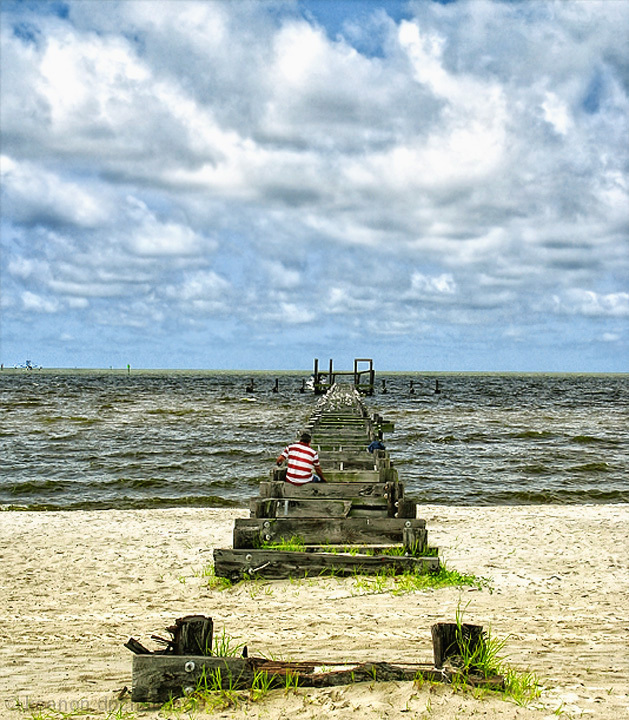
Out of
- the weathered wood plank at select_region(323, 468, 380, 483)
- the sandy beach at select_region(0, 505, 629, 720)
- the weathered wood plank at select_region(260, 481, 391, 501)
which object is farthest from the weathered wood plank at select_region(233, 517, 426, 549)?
the weathered wood plank at select_region(323, 468, 380, 483)

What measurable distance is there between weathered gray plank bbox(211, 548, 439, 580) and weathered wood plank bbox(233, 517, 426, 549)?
20.8 inches

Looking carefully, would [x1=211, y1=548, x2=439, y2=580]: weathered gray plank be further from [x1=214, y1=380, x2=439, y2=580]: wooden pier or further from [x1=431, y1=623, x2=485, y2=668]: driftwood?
[x1=431, y1=623, x2=485, y2=668]: driftwood

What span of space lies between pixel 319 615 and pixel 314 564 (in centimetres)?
120

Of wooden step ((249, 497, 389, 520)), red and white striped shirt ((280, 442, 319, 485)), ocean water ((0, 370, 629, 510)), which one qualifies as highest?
red and white striped shirt ((280, 442, 319, 485))

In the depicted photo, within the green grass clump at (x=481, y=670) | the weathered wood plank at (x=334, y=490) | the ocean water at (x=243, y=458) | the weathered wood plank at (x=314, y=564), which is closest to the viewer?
the green grass clump at (x=481, y=670)

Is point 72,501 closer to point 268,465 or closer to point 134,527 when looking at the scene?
point 134,527

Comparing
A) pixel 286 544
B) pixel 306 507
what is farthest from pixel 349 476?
pixel 286 544

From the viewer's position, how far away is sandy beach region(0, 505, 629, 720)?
4.48 meters

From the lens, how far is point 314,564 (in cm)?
802

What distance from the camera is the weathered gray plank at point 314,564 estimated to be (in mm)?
8000

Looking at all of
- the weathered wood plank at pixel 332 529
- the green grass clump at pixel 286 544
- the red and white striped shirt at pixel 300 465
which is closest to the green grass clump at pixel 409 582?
the weathered wood plank at pixel 332 529

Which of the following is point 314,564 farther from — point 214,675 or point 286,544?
point 214,675

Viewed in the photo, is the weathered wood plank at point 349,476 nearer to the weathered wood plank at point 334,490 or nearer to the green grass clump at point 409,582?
the weathered wood plank at point 334,490

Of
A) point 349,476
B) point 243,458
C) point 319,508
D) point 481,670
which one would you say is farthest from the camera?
point 243,458
